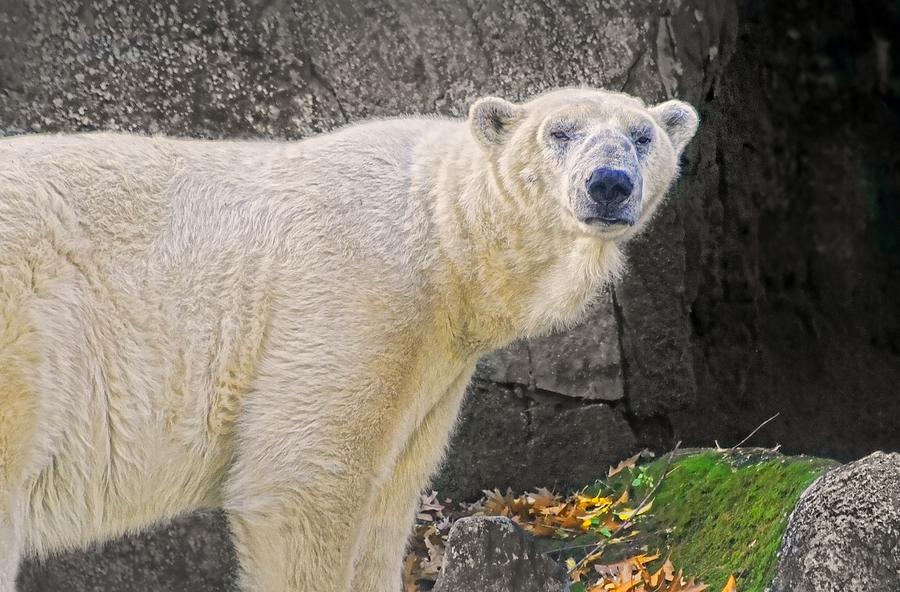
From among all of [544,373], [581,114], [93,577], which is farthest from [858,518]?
[93,577]

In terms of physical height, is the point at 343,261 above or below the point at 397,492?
above

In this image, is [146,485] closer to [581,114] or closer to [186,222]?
[186,222]

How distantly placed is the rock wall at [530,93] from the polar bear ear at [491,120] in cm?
209

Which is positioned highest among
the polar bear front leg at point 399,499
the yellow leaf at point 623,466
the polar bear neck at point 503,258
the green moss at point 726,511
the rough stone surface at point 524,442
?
the polar bear neck at point 503,258

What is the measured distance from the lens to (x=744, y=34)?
8.41 metres

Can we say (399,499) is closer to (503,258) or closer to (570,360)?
(503,258)

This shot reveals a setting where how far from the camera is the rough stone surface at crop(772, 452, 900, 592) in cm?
458

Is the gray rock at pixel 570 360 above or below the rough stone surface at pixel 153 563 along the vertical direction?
above

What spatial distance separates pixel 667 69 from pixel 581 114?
2622 mm

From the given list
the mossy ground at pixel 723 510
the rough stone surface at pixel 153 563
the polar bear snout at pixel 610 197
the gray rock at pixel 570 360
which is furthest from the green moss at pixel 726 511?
the rough stone surface at pixel 153 563

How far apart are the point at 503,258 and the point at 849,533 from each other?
1782 millimetres

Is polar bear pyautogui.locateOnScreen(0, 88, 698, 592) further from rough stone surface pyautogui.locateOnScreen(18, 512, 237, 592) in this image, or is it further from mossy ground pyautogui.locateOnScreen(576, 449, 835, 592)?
rough stone surface pyautogui.locateOnScreen(18, 512, 237, 592)

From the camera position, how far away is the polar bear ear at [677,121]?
17.1 feet

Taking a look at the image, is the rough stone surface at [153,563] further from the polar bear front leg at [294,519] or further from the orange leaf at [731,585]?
the orange leaf at [731,585]
